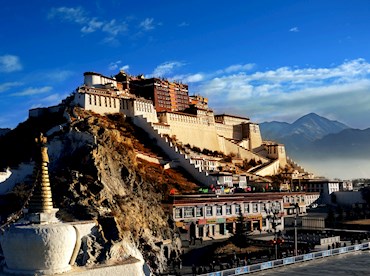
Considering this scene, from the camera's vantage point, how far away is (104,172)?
41.3m

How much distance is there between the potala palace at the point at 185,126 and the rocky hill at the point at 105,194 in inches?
506

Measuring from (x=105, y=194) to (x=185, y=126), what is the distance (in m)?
42.1

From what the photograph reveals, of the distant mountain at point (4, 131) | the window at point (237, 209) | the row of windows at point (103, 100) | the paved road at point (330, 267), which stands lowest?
the paved road at point (330, 267)

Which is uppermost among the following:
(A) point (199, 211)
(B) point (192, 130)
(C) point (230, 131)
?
(C) point (230, 131)

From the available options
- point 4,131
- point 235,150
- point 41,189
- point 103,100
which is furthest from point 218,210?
point 41,189

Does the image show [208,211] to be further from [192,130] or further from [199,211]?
[192,130]

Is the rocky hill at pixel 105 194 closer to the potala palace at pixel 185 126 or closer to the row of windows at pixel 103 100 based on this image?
the potala palace at pixel 185 126

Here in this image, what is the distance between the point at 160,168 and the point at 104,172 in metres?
19.0

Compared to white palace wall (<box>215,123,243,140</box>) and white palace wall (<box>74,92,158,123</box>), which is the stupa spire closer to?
white palace wall (<box>74,92,158,123</box>)

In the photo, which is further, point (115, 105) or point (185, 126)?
point (185, 126)

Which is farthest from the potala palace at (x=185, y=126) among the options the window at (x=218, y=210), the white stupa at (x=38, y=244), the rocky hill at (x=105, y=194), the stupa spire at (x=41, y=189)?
the white stupa at (x=38, y=244)

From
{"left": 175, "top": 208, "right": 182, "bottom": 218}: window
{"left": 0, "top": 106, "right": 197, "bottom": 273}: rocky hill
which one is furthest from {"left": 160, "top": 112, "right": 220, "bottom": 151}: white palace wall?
{"left": 175, "top": 208, "right": 182, "bottom": 218}: window

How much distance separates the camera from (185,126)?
7988 centimetres

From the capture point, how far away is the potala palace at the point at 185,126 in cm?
6594
